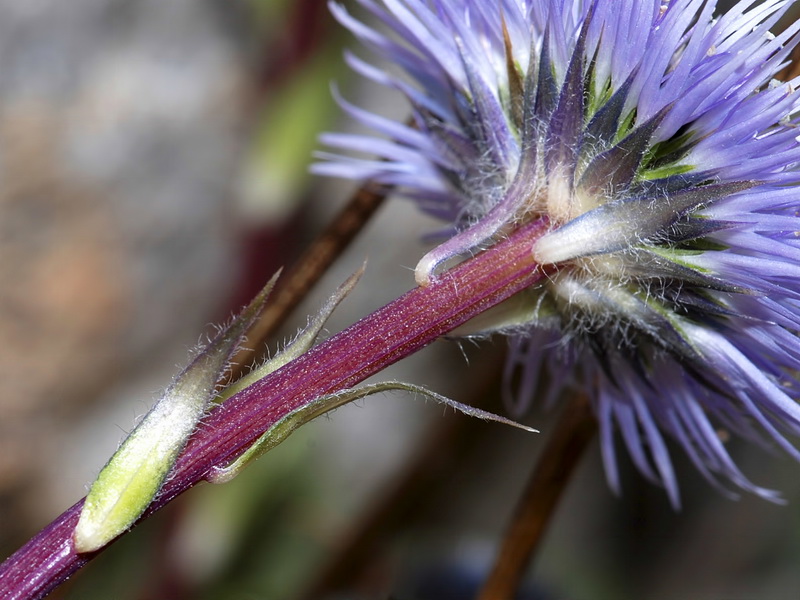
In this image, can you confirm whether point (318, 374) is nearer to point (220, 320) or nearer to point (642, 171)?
point (642, 171)

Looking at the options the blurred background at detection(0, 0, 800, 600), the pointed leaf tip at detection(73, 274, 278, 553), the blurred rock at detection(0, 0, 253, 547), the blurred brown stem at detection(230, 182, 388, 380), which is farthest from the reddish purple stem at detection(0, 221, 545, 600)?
the blurred rock at detection(0, 0, 253, 547)

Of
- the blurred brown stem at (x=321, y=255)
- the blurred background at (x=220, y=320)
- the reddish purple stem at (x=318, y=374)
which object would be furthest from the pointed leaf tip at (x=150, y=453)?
the blurred background at (x=220, y=320)

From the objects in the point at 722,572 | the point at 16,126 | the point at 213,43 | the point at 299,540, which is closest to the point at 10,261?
the point at 16,126

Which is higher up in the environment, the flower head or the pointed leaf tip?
the pointed leaf tip

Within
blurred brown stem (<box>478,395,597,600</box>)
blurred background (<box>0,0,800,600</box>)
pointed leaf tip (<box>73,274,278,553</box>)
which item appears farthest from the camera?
blurred background (<box>0,0,800,600</box>)

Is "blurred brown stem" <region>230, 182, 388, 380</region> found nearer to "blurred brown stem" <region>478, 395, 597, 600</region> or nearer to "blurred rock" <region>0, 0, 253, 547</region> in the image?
"blurred brown stem" <region>478, 395, 597, 600</region>

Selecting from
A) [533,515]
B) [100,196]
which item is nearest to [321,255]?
[533,515]
